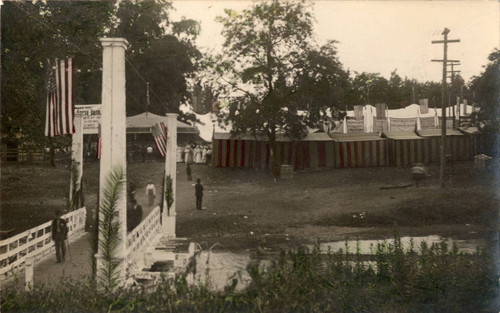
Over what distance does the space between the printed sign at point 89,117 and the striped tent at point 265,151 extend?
2.16 meters

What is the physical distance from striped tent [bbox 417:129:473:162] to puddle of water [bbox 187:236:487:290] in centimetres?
150

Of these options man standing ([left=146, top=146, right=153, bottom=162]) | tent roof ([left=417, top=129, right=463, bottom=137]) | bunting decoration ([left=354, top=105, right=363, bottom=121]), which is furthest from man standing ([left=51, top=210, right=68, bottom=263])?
tent roof ([left=417, top=129, right=463, bottom=137])

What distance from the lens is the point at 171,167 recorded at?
8133 mm

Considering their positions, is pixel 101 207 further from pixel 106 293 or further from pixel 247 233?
pixel 247 233

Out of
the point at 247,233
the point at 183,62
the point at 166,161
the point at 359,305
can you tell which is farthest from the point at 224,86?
the point at 359,305

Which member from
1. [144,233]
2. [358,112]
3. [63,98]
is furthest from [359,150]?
[63,98]

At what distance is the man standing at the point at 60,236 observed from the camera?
6.93 metres

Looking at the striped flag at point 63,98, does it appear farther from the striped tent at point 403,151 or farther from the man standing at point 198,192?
the striped tent at point 403,151

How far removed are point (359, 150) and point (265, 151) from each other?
72.2 inches

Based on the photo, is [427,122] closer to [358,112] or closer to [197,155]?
[358,112]

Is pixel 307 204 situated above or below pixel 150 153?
below

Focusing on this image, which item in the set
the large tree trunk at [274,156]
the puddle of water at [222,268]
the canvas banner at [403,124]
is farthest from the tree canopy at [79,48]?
the canvas banner at [403,124]

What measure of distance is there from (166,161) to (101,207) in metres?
2.44

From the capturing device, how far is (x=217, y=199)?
7.81 metres
